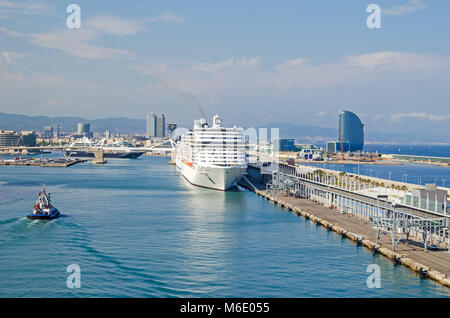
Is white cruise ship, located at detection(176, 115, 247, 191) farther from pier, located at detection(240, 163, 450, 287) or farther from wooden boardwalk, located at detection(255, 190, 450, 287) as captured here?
wooden boardwalk, located at detection(255, 190, 450, 287)

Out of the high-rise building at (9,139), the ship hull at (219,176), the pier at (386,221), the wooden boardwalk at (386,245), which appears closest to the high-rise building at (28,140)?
the high-rise building at (9,139)

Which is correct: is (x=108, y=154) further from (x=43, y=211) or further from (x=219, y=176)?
(x=43, y=211)

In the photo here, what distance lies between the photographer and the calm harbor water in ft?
50.1

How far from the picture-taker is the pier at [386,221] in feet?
58.3

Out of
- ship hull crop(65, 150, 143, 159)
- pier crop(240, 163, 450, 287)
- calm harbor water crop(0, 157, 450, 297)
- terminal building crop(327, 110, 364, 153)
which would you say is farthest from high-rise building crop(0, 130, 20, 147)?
pier crop(240, 163, 450, 287)

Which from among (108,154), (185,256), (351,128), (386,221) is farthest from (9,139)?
(386,221)

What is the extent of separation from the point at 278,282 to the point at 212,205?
694 inches

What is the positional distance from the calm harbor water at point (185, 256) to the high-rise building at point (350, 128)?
136m

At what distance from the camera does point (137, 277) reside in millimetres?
16094

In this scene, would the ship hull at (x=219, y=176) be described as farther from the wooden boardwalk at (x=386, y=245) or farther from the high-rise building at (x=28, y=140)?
the high-rise building at (x=28, y=140)

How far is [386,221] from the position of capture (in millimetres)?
20016

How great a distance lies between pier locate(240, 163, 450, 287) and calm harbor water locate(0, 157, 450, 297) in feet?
1.75

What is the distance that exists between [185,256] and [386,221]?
8.26m
